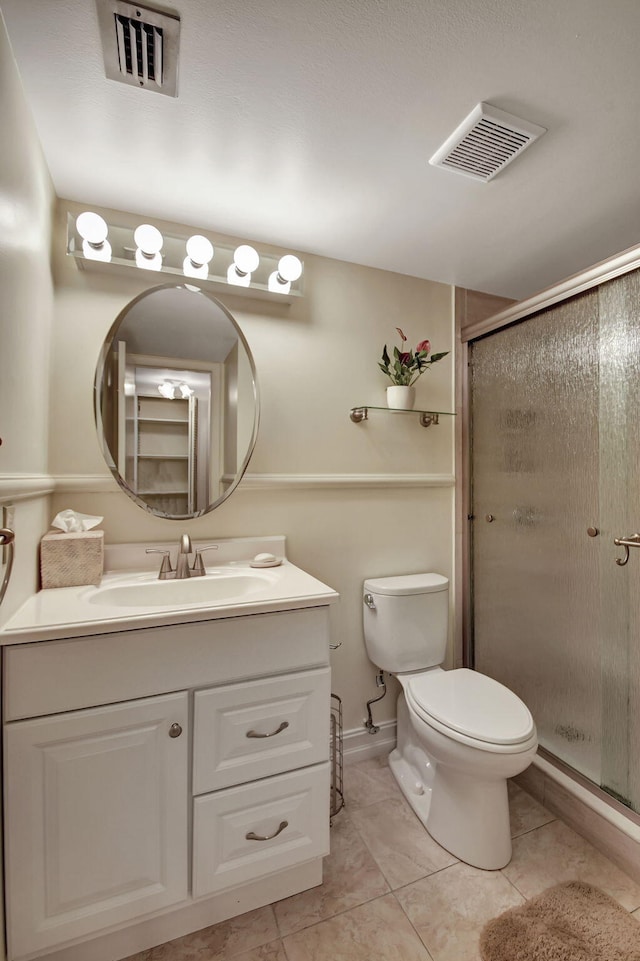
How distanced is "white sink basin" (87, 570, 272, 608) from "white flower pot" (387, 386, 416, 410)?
0.90m

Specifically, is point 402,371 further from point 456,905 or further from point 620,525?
point 456,905

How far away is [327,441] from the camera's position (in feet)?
5.88

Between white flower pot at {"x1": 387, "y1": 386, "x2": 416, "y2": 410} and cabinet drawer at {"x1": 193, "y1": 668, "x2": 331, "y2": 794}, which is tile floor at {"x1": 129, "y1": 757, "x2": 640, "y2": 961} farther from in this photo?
white flower pot at {"x1": 387, "y1": 386, "x2": 416, "y2": 410}

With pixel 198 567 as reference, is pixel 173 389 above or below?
above

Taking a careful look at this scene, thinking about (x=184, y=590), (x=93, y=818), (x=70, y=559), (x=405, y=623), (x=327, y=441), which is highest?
(x=327, y=441)

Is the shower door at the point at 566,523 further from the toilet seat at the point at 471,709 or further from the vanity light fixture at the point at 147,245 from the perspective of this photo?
the vanity light fixture at the point at 147,245

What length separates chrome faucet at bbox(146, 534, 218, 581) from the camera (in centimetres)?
143

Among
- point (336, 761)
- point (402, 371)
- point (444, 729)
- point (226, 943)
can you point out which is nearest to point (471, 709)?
point (444, 729)

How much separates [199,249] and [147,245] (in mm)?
169

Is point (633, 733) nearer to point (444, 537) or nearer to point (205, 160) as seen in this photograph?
point (444, 537)

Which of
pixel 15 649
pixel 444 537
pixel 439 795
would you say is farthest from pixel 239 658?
pixel 444 537

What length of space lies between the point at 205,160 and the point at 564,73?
0.95 metres

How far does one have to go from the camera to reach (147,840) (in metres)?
1.04

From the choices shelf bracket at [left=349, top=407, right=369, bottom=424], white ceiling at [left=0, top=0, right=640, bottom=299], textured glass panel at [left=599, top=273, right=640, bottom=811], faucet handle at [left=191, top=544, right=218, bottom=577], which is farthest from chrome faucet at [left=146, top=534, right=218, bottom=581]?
textured glass panel at [left=599, top=273, right=640, bottom=811]
